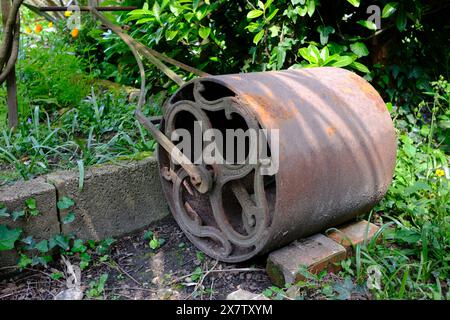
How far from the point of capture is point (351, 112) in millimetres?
2004

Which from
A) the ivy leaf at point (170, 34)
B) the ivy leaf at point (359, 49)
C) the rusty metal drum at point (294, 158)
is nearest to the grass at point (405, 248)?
the rusty metal drum at point (294, 158)

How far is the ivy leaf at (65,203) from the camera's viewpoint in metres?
2.14

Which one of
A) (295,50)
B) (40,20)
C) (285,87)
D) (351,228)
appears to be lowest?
(351,228)

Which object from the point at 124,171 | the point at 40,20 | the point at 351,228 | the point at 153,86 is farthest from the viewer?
the point at 40,20

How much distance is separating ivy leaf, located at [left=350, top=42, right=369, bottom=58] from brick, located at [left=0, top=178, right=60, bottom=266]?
6.54 ft

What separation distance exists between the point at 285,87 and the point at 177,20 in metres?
1.68

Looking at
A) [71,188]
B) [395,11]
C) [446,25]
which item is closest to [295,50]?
[395,11]

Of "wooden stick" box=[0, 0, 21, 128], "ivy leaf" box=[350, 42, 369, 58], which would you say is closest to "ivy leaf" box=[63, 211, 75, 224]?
"wooden stick" box=[0, 0, 21, 128]

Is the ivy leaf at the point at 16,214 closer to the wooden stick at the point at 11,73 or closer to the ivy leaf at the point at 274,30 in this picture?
the wooden stick at the point at 11,73

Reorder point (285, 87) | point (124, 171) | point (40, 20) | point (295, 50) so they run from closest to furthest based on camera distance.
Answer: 1. point (285, 87)
2. point (124, 171)
3. point (295, 50)
4. point (40, 20)

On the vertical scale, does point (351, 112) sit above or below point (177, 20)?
below

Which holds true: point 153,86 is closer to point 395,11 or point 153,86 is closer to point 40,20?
point 395,11

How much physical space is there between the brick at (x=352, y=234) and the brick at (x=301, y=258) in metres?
0.07

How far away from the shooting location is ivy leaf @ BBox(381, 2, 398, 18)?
271cm
